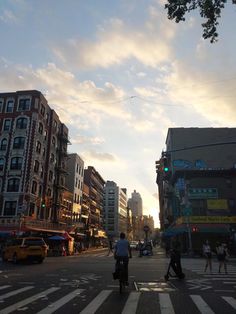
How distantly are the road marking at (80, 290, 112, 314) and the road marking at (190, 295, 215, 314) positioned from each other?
2463 millimetres

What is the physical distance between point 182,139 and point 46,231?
29.2 meters

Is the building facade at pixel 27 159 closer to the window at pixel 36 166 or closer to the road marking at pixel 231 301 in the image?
the window at pixel 36 166

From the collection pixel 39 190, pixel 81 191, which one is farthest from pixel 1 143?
pixel 81 191

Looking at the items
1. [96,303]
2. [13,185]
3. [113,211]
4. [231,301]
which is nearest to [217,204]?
[13,185]

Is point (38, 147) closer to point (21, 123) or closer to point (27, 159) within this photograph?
point (27, 159)

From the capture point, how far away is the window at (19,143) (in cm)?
4916

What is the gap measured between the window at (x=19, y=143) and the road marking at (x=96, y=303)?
4166 cm

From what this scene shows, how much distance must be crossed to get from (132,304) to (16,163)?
1698 inches

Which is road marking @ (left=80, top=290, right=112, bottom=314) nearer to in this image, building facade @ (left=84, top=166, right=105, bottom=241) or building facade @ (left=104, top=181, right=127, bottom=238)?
building facade @ (left=84, top=166, right=105, bottom=241)

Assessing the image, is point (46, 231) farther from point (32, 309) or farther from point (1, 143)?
point (32, 309)

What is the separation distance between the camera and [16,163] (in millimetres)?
48406

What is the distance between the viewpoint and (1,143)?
164 feet

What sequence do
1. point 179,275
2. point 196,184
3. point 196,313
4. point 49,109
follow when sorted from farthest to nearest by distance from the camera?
point 49,109
point 196,184
point 179,275
point 196,313

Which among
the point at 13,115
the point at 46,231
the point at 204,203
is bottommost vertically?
the point at 46,231
